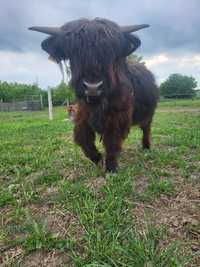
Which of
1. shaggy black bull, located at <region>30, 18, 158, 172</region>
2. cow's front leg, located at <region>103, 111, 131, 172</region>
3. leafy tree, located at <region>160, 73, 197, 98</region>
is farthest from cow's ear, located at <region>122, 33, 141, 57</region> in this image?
leafy tree, located at <region>160, 73, 197, 98</region>

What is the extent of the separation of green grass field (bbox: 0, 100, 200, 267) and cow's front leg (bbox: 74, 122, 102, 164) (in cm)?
18

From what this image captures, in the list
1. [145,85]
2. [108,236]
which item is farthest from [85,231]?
[145,85]

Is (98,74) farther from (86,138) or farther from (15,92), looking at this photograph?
(15,92)

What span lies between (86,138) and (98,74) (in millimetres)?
1127

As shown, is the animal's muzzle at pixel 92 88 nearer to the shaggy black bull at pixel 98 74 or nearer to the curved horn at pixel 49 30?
the shaggy black bull at pixel 98 74

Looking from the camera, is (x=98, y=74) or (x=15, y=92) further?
(x=15, y=92)

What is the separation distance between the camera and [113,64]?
3402mm

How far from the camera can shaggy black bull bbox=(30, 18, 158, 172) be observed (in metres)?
3.17

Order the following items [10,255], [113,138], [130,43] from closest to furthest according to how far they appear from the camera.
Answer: [10,255] → [130,43] → [113,138]

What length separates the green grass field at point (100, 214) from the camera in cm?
202

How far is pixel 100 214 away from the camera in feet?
8.26

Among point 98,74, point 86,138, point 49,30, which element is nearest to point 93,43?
point 98,74

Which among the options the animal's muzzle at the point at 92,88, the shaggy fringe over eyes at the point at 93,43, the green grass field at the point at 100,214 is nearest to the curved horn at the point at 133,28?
the shaggy fringe over eyes at the point at 93,43

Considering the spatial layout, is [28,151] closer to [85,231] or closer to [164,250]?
[85,231]
